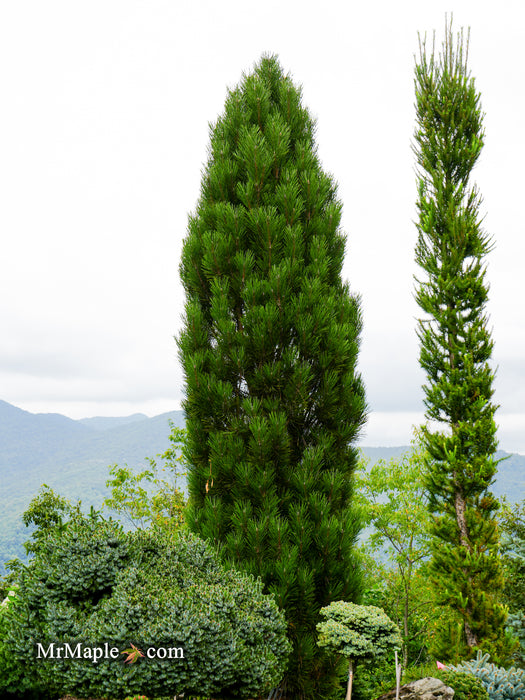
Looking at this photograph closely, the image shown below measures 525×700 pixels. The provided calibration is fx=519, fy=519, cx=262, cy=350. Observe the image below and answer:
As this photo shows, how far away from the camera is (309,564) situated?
23.0 ft

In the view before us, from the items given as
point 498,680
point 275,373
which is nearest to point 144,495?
point 275,373

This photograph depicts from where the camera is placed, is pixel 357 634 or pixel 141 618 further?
pixel 357 634

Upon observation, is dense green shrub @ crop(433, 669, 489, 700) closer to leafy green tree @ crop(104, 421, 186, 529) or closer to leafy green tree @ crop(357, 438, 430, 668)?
leafy green tree @ crop(357, 438, 430, 668)

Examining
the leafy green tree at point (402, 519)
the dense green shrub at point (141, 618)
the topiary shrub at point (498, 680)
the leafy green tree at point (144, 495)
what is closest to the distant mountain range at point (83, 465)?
the leafy green tree at point (144, 495)

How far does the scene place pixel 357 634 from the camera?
18.3 feet

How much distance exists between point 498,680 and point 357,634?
7.60 ft

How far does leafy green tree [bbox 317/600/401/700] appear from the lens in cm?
552

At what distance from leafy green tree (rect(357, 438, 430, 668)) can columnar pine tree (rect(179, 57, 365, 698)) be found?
17.6 feet

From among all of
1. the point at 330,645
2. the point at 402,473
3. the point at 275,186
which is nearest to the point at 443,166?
the point at 275,186

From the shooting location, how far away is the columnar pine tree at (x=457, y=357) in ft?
26.2

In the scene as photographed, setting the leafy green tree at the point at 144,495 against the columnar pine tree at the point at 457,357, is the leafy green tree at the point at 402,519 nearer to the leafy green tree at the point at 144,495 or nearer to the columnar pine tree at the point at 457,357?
the columnar pine tree at the point at 457,357

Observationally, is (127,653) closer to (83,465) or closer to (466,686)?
(466,686)

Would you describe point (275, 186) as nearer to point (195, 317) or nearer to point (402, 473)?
point (195, 317)

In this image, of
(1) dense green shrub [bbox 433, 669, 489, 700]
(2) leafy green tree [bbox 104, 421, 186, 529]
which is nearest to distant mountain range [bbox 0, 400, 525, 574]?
(2) leafy green tree [bbox 104, 421, 186, 529]
